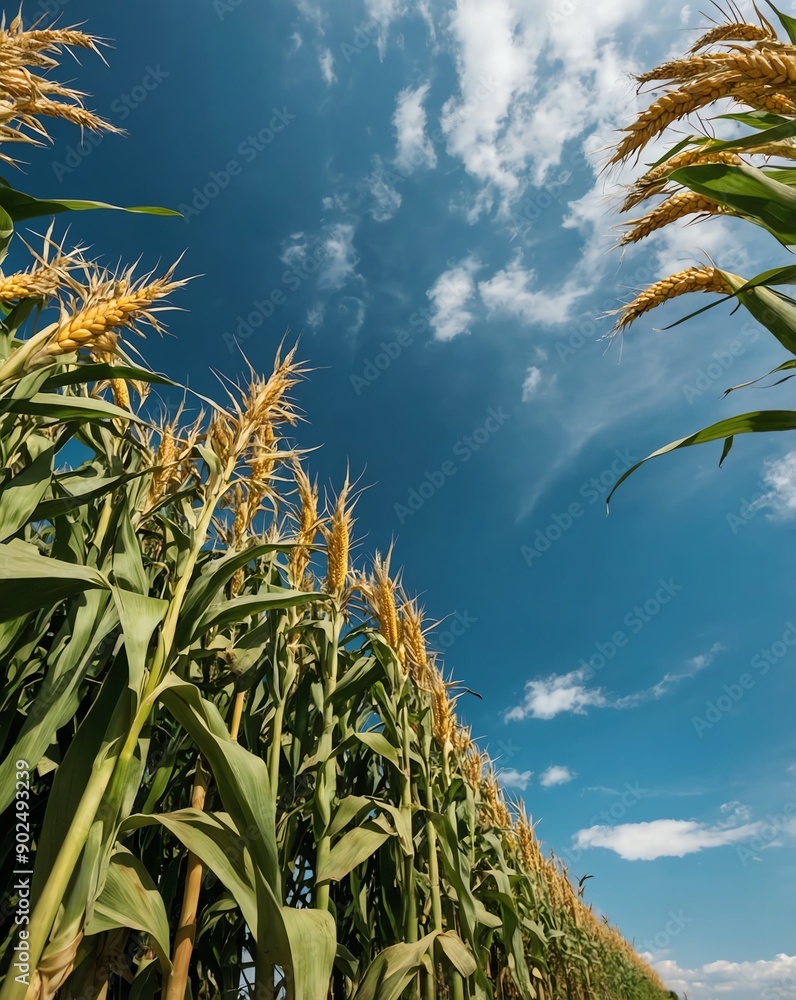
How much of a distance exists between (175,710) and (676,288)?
226 cm

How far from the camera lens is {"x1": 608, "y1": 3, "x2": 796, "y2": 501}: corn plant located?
1.64 metres

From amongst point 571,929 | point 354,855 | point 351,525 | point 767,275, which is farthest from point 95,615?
point 571,929

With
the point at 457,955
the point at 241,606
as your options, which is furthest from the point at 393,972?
the point at 241,606

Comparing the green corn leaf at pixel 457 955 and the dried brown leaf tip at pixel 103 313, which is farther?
the green corn leaf at pixel 457 955

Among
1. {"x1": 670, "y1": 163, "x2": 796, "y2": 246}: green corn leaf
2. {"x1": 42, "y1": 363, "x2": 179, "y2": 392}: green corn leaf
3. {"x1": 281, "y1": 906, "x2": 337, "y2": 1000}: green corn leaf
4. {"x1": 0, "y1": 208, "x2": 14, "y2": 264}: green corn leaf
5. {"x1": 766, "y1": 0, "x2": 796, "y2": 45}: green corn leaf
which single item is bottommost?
{"x1": 281, "y1": 906, "x2": 337, "y2": 1000}: green corn leaf

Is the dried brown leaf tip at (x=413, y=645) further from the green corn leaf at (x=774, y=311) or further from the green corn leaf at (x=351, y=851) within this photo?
the green corn leaf at (x=774, y=311)

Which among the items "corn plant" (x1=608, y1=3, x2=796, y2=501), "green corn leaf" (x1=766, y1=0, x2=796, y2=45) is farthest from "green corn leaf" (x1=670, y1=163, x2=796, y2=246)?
"green corn leaf" (x1=766, y1=0, x2=796, y2=45)

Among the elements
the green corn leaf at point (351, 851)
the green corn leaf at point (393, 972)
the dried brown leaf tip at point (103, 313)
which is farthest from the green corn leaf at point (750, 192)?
the green corn leaf at point (393, 972)

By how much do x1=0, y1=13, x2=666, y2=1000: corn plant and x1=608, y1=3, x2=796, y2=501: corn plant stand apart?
1618mm

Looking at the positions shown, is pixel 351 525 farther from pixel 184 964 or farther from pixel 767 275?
pixel 767 275

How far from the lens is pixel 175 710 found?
1945 mm

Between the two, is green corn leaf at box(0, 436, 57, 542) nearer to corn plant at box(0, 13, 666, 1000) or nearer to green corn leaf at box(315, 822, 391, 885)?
corn plant at box(0, 13, 666, 1000)

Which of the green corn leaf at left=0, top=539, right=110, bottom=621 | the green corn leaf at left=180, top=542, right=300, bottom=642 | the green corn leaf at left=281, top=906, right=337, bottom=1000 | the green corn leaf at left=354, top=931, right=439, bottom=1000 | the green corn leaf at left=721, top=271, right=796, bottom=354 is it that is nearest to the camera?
the green corn leaf at left=0, top=539, right=110, bottom=621

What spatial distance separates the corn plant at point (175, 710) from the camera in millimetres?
1768
